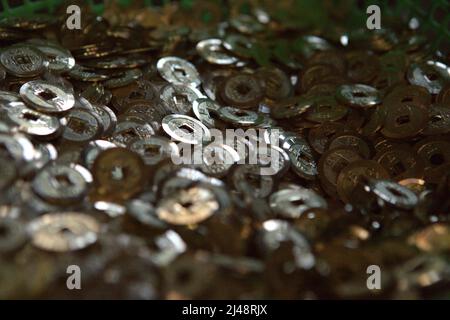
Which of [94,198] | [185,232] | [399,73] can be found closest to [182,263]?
[185,232]

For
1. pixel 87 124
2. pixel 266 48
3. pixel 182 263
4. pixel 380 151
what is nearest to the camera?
pixel 182 263

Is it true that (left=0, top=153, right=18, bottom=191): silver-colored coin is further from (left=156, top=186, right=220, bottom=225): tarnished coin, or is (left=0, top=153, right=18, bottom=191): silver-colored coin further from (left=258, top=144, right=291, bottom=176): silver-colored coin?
(left=258, top=144, right=291, bottom=176): silver-colored coin

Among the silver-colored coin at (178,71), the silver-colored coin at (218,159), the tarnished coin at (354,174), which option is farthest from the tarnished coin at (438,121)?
the silver-colored coin at (178,71)

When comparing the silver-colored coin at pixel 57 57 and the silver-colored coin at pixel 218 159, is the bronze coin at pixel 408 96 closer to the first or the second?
the silver-colored coin at pixel 218 159

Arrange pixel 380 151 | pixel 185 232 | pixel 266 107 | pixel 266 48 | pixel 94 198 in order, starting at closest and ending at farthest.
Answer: pixel 185 232 < pixel 94 198 < pixel 380 151 < pixel 266 107 < pixel 266 48

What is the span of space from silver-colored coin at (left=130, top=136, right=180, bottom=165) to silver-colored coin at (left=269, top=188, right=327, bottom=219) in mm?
273

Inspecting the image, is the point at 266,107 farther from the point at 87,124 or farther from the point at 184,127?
the point at 87,124

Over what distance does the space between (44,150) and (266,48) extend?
36.5 inches

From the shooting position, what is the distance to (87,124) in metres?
1.46

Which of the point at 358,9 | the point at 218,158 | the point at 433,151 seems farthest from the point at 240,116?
the point at 358,9

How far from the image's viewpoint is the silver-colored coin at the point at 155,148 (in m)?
1.38

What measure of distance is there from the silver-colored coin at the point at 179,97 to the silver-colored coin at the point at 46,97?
0.27 m

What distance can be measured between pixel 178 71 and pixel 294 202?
0.65m

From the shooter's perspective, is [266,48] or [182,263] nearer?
[182,263]
